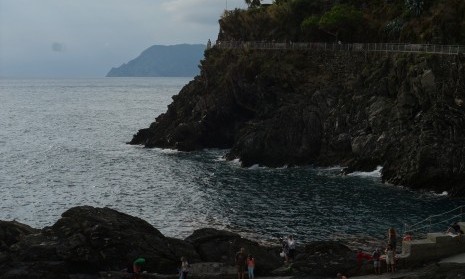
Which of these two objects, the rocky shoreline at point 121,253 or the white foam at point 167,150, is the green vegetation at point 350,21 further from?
the rocky shoreline at point 121,253

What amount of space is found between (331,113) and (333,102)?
2534mm

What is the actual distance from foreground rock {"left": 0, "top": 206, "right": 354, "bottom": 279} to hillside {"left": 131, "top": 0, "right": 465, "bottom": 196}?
32320 millimetres

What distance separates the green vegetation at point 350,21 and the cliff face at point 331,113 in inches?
229

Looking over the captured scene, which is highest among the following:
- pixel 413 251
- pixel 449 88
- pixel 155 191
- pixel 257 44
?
pixel 257 44

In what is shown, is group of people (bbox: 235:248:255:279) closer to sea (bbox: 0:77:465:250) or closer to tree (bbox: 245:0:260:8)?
sea (bbox: 0:77:465:250)

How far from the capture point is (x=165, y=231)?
50.2 meters

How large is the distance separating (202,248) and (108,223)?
6421mm

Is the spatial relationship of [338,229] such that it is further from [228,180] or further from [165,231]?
[228,180]

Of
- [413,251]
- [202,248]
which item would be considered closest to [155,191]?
[202,248]

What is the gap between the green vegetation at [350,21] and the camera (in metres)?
74.5

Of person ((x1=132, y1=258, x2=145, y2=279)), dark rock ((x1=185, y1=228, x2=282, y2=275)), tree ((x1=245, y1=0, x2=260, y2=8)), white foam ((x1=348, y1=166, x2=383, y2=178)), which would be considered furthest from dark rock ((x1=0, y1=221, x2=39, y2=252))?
tree ((x1=245, y1=0, x2=260, y2=8))

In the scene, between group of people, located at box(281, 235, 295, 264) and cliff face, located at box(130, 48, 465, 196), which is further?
cliff face, located at box(130, 48, 465, 196)

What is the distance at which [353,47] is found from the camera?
88.9m

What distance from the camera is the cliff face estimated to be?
210 ft
